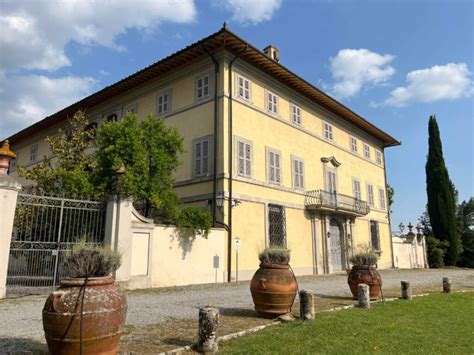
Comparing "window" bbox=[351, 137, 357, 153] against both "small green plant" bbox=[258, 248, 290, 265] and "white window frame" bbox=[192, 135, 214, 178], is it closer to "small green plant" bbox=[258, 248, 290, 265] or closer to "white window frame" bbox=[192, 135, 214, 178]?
"white window frame" bbox=[192, 135, 214, 178]

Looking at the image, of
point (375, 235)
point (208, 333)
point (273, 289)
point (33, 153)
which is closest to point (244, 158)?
point (273, 289)

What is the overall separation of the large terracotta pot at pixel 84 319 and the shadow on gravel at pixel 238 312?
3.27 m

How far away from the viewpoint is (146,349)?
4.70m

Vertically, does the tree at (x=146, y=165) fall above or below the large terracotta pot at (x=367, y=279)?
above

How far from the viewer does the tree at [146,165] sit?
40.8ft

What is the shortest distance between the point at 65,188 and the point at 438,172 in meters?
27.7

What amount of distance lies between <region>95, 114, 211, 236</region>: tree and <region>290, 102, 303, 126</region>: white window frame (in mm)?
7655

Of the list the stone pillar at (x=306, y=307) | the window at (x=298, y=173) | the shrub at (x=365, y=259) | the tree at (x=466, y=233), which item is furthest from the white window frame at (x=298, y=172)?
the tree at (x=466, y=233)

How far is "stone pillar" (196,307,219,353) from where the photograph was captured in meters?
4.66

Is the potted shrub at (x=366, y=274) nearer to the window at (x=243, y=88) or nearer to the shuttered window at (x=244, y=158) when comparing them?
the shuttered window at (x=244, y=158)

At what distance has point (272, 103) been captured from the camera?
59.2ft

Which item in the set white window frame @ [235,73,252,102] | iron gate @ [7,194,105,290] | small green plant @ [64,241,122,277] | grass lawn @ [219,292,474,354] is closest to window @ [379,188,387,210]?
white window frame @ [235,73,252,102]

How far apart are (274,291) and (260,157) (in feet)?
35.0

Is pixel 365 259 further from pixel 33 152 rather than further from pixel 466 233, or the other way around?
pixel 466 233
